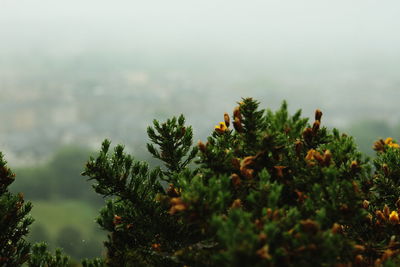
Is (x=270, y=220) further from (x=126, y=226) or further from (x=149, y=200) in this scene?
(x=126, y=226)

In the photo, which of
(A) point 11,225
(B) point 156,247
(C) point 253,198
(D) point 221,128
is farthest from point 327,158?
(A) point 11,225

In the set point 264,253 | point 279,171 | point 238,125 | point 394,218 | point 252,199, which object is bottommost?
point 264,253

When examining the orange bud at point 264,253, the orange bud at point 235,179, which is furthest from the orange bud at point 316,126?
the orange bud at point 264,253

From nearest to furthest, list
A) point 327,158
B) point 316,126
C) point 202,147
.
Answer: point 327,158 → point 202,147 → point 316,126

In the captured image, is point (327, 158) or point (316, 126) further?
point (316, 126)

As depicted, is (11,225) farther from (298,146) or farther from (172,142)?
(298,146)

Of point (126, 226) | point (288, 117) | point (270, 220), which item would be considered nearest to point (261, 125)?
point (288, 117)
